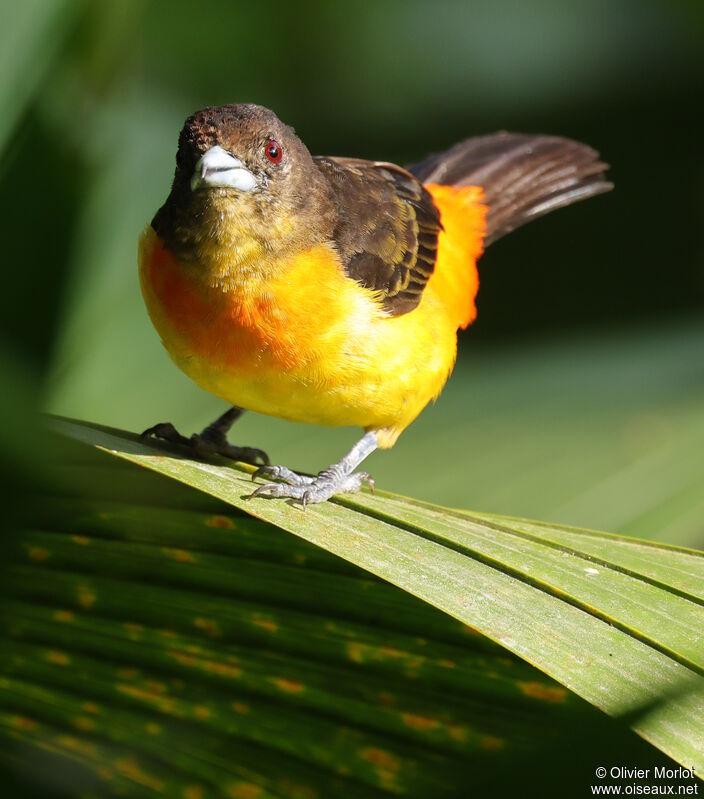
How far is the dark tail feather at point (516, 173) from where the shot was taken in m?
4.17

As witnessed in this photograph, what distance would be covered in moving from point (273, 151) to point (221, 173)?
8.2 inches

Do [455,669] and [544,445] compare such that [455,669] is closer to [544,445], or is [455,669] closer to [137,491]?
[137,491]

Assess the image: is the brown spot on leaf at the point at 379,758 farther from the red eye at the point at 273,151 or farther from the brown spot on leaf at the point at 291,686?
the red eye at the point at 273,151

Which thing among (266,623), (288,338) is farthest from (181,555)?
(288,338)

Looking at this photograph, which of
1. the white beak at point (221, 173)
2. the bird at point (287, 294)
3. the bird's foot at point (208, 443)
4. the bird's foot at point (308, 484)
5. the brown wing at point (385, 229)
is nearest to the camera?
the bird's foot at point (308, 484)

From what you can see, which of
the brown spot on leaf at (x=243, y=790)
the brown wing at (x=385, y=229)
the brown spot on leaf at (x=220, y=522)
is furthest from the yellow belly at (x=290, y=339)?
the brown spot on leaf at (x=243, y=790)

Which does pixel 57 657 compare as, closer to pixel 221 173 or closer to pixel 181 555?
pixel 181 555

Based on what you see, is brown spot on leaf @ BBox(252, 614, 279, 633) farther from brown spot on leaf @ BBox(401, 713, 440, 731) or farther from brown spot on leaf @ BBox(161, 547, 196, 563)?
brown spot on leaf @ BBox(401, 713, 440, 731)

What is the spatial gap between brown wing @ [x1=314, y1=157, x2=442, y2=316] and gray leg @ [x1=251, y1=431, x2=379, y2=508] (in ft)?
1.47

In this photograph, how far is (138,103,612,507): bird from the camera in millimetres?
2650

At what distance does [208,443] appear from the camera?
306cm

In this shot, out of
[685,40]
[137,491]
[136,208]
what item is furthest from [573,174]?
[137,491]

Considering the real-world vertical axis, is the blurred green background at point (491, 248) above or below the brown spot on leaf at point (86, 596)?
above

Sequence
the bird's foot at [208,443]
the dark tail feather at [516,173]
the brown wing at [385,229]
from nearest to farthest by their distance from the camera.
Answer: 1. the bird's foot at [208,443]
2. the brown wing at [385,229]
3. the dark tail feather at [516,173]
